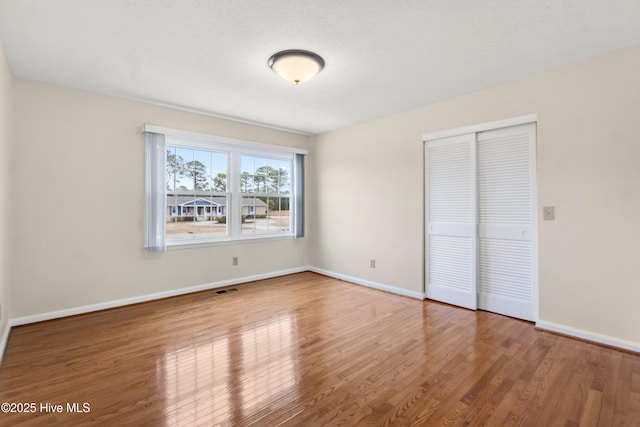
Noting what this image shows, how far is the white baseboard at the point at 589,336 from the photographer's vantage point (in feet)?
8.20

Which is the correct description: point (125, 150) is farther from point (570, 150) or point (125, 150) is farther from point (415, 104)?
point (570, 150)

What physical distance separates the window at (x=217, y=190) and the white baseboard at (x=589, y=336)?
370 centimetres

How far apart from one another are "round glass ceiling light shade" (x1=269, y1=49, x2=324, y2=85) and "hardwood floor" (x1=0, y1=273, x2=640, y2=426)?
7.96ft

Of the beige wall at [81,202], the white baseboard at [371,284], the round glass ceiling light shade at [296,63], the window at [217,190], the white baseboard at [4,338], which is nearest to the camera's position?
the white baseboard at [4,338]

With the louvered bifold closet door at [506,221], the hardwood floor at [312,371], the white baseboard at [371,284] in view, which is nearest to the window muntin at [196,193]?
the hardwood floor at [312,371]

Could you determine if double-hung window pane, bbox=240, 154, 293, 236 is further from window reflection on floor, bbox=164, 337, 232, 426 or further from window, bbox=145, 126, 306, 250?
window reflection on floor, bbox=164, 337, 232, 426

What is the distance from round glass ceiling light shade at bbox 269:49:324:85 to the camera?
2.56m

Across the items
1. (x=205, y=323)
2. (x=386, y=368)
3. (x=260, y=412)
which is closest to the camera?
(x=260, y=412)

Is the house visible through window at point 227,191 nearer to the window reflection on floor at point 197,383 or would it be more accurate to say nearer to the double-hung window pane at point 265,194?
the double-hung window pane at point 265,194

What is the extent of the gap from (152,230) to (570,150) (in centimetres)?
468

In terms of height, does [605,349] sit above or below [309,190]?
below

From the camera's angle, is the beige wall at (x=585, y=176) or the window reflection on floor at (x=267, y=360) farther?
the beige wall at (x=585, y=176)

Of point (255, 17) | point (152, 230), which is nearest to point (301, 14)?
point (255, 17)

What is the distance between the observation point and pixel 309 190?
5668mm
